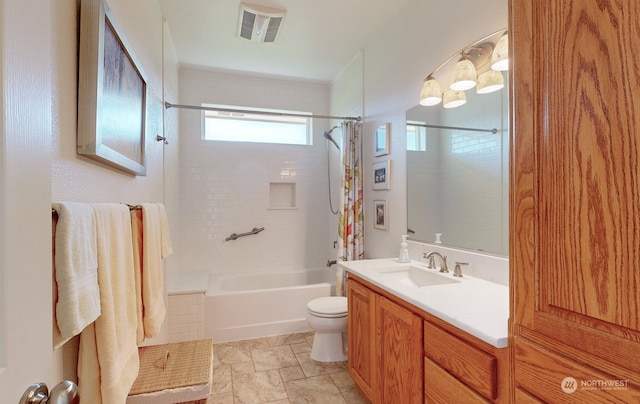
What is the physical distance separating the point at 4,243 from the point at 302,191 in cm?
333

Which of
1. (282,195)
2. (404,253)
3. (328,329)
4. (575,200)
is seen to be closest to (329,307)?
(328,329)

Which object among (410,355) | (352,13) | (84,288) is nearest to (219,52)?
(352,13)

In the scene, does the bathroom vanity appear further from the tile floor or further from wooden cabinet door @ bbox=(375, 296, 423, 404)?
the tile floor

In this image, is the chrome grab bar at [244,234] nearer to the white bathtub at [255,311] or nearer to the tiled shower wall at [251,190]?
the tiled shower wall at [251,190]

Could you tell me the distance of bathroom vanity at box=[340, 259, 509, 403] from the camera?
95 centimetres

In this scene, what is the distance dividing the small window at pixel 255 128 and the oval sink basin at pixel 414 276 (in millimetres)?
2192

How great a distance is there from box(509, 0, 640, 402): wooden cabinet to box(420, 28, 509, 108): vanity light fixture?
780 millimetres

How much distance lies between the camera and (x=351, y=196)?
2879 millimetres

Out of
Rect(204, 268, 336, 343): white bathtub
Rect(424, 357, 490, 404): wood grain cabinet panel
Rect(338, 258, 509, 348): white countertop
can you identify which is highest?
Rect(338, 258, 509, 348): white countertop

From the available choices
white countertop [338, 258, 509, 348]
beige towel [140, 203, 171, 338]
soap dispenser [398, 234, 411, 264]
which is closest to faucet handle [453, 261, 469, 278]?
white countertop [338, 258, 509, 348]

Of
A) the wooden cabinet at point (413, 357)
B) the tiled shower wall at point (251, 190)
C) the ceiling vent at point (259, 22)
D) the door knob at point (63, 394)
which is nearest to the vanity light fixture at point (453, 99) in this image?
the wooden cabinet at point (413, 357)

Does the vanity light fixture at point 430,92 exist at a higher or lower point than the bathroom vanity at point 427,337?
higher

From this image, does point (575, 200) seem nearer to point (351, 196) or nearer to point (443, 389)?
point (443, 389)

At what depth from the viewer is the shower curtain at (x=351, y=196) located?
283 cm
